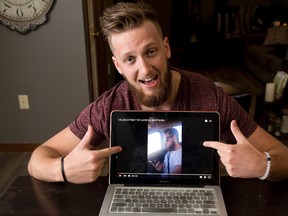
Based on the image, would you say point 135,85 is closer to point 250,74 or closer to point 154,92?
point 154,92

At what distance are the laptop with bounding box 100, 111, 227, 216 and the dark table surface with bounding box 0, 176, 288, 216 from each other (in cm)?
5

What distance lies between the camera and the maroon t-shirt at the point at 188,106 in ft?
3.74

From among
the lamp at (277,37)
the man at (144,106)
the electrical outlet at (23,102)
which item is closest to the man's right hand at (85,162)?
the man at (144,106)

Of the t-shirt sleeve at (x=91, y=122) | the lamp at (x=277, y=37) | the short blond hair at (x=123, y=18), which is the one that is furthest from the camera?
the lamp at (x=277, y=37)

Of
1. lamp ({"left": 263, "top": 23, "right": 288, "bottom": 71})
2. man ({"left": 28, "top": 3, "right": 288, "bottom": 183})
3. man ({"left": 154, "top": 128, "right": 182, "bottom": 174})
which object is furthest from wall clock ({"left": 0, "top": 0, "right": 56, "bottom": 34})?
lamp ({"left": 263, "top": 23, "right": 288, "bottom": 71})

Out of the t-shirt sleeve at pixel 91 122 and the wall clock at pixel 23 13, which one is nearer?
the t-shirt sleeve at pixel 91 122

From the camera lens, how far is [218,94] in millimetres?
1166

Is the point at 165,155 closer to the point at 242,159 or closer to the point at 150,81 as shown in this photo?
the point at 242,159

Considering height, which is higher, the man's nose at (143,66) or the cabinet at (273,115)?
the man's nose at (143,66)

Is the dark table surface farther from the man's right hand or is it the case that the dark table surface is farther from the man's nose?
the man's nose

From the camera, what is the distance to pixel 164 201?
807mm

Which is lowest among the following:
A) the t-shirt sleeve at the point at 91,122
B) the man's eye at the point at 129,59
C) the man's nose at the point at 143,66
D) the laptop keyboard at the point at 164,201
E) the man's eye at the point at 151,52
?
the laptop keyboard at the point at 164,201

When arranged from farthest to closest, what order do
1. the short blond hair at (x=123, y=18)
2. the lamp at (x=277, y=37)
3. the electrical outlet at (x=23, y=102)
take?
the lamp at (x=277, y=37) < the electrical outlet at (x=23, y=102) < the short blond hair at (x=123, y=18)

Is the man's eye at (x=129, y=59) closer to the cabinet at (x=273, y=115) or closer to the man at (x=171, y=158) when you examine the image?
the man at (x=171, y=158)
